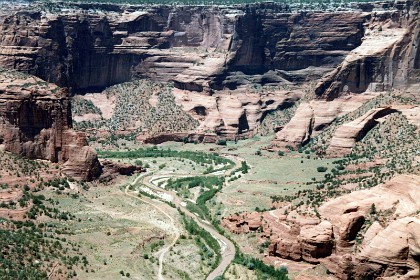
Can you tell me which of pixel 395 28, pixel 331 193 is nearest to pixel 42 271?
pixel 331 193

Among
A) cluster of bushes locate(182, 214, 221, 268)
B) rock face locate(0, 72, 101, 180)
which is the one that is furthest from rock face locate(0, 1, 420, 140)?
cluster of bushes locate(182, 214, 221, 268)

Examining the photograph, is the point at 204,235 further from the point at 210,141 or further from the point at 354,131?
the point at 210,141

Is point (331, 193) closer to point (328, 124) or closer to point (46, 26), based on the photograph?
point (328, 124)

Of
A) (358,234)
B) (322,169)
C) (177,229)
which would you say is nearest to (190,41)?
(322,169)

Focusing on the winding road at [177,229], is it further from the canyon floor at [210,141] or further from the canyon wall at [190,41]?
the canyon wall at [190,41]

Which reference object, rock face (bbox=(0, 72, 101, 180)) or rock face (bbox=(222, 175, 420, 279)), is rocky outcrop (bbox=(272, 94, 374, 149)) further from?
rock face (bbox=(222, 175, 420, 279))

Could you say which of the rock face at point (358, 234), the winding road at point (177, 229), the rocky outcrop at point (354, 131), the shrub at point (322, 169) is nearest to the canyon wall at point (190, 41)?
the rocky outcrop at point (354, 131)
